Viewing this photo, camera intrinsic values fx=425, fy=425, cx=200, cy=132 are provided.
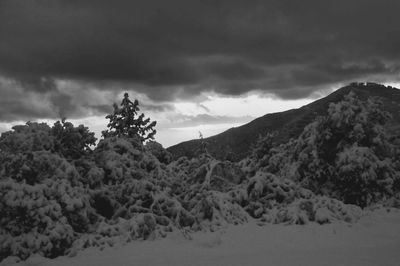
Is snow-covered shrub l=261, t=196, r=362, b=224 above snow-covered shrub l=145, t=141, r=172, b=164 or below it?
below

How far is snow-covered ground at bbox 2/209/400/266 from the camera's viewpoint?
7914 mm

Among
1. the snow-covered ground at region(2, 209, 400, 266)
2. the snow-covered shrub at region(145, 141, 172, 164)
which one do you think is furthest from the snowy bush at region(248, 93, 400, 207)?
the snow-covered shrub at region(145, 141, 172, 164)

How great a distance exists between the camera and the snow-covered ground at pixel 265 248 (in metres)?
7.91

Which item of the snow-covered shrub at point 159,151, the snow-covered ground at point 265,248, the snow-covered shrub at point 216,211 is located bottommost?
the snow-covered ground at point 265,248

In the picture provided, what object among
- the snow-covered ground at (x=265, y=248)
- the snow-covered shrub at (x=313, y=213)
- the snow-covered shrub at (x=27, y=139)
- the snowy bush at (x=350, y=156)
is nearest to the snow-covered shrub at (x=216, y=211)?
the snow-covered ground at (x=265, y=248)

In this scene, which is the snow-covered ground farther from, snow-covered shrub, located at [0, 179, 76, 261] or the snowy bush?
the snowy bush

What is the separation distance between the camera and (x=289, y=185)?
43.9ft

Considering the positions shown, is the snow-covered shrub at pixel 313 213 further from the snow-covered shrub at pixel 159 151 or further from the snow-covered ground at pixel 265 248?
the snow-covered shrub at pixel 159 151

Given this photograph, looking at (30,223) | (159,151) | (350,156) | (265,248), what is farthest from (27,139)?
(350,156)

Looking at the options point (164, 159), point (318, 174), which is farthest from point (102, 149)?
point (318, 174)

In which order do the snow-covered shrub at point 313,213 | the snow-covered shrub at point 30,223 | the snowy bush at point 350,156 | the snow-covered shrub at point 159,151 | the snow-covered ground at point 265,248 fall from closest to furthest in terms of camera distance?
1. the snow-covered ground at point 265,248
2. the snow-covered shrub at point 30,223
3. the snow-covered shrub at point 313,213
4. the snowy bush at point 350,156
5. the snow-covered shrub at point 159,151

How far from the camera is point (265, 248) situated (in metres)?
8.93

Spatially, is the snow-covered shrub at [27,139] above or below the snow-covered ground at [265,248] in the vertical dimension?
above

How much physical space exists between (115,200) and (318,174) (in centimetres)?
800
